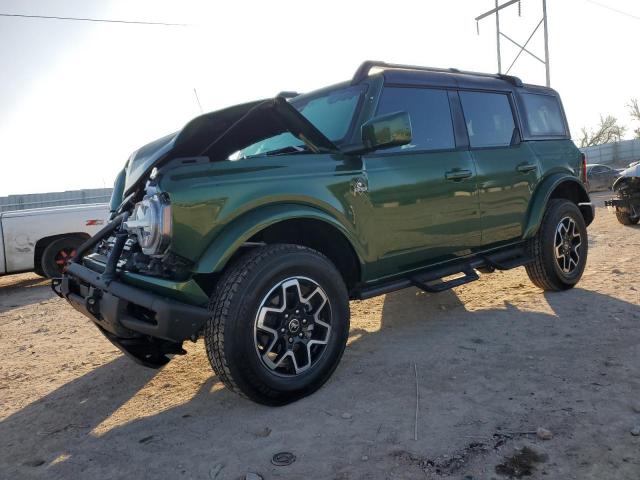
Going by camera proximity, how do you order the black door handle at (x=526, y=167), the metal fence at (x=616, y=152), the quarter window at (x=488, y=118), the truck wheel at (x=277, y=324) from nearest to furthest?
the truck wheel at (x=277, y=324) → the quarter window at (x=488, y=118) → the black door handle at (x=526, y=167) → the metal fence at (x=616, y=152)

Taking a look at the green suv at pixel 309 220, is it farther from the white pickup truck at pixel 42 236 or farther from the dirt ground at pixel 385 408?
the white pickup truck at pixel 42 236

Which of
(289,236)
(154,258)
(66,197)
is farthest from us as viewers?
(66,197)

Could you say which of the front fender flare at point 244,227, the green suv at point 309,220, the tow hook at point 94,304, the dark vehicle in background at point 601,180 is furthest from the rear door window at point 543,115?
the dark vehicle in background at point 601,180

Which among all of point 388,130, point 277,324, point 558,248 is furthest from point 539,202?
point 277,324

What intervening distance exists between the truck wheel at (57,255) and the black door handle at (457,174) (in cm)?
656

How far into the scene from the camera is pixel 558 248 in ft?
15.6

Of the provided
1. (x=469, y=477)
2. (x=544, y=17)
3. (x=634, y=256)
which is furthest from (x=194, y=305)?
(x=544, y=17)

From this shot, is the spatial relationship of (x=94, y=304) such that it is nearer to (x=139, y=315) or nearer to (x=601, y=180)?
(x=139, y=315)

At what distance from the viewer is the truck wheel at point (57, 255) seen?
7961mm

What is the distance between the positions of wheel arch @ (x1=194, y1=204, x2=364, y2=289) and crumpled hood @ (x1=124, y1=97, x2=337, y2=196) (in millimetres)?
536

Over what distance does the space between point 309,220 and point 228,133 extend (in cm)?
94

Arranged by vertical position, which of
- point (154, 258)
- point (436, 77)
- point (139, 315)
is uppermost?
point (436, 77)

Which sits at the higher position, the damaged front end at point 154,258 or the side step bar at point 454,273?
the damaged front end at point 154,258

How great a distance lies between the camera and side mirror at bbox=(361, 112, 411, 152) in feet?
10.0
